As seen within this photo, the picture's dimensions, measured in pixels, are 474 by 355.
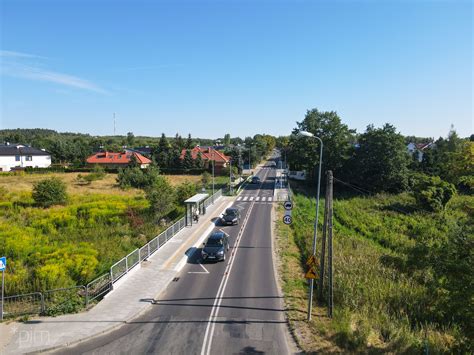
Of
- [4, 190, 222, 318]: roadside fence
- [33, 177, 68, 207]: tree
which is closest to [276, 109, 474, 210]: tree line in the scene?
[33, 177, 68, 207]: tree

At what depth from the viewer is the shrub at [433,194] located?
3775cm

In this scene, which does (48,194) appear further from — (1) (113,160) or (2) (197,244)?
(1) (113,160)

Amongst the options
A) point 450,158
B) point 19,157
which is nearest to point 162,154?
point 19,157

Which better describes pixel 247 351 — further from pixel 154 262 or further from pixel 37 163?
pixel 37 163

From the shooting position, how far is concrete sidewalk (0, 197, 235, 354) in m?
11.4

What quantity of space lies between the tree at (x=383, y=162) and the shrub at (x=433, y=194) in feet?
30.1

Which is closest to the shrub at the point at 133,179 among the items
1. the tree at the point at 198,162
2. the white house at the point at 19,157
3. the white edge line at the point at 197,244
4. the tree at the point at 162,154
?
the tree at the point at 198,162

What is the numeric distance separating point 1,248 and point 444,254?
876 inches

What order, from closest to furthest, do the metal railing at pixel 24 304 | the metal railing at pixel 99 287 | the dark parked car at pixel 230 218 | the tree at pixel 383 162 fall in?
the metal railing at pixel 24 304, the metal railing at pixel 99 287, the dark parked car at pixel 230 218, the tree at pixel 383 162

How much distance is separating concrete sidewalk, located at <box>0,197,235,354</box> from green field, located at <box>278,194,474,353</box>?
619 cm

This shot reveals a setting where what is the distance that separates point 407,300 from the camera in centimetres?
1519

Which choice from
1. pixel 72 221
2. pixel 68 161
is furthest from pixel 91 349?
pixel 68 161

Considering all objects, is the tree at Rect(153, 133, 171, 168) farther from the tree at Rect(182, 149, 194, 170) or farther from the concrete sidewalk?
the concrete sidewalk

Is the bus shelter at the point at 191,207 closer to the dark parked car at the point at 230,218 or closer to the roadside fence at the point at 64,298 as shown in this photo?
the dark parked car at the point at 230,218
